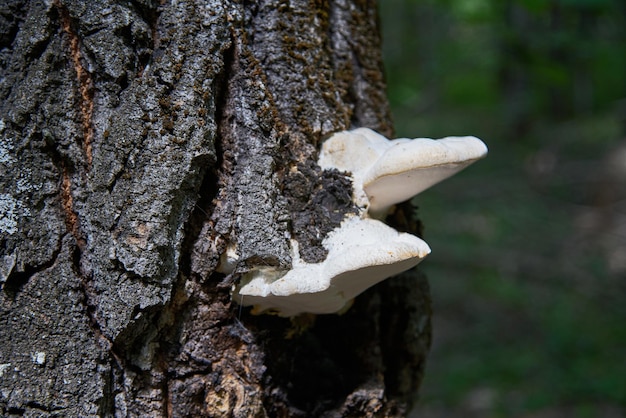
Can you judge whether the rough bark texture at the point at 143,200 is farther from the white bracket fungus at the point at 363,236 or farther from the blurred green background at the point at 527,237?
the blurred green background at the point at 527,237

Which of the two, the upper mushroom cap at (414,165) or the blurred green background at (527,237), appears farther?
the blurred green background at (527,237)

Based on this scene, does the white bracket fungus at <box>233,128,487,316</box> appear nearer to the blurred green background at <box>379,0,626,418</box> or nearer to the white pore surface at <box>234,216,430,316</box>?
the white pore surface at <box>234,216,430,316</box>

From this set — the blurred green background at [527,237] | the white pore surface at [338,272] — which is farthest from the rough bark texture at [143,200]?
the blurred green background at [527,237]

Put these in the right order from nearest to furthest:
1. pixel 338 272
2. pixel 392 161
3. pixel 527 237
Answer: pixel 338 272
pixel 392 161
pixel 527 237

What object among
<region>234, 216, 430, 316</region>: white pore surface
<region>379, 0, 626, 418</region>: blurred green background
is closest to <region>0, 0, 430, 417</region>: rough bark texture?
<region>234, 216, 430, 316</region>: white pore surface

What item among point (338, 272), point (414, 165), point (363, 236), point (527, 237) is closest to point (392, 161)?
point (414, 165)

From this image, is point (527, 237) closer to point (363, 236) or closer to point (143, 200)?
point (363, 236)

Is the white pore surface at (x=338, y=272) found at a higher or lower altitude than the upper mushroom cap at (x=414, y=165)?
lower
